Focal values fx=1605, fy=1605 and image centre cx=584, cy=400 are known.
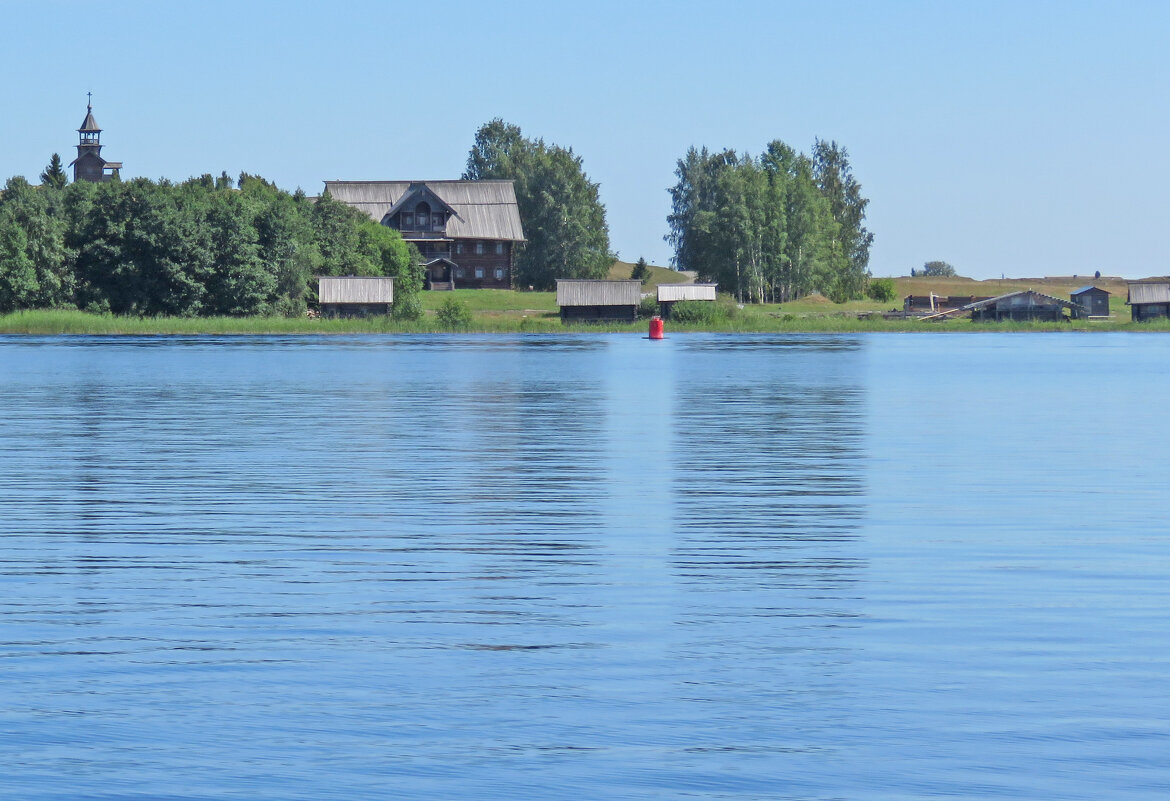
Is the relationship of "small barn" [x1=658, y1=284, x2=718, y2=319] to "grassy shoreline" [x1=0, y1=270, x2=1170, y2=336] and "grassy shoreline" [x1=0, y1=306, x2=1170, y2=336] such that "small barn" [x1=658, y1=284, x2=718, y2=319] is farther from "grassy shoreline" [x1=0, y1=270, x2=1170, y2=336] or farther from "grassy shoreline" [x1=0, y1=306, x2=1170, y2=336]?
"grassy shoreline" [x1=0, y1=306, x2=1170, y2=336]

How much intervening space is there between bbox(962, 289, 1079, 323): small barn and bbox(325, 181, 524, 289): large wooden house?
4094cm

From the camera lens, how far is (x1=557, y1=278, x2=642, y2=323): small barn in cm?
12219

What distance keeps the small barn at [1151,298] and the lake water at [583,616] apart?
113949mm

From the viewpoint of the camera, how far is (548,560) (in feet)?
54.9

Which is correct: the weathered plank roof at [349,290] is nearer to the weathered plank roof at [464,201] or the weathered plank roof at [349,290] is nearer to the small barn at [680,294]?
the small barn at [680,294]

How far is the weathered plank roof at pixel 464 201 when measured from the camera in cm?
14062

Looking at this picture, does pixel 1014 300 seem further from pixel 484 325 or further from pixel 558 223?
pixel 484 325

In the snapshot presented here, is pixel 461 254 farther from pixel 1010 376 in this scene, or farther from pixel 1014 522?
pixel 1014 522

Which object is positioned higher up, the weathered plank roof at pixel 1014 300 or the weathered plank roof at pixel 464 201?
the weathered plank roof at pixel 464 201

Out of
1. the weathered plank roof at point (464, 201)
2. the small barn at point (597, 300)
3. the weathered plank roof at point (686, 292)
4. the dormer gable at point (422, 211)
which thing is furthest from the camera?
the weathered plank roof at point (464, 201)

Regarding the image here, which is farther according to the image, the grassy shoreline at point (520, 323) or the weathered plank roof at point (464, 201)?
the weathered plank roof at point (464, 201)

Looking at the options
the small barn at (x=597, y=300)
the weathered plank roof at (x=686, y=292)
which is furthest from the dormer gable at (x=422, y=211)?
the weathered plank roof at (x=686, y=292)

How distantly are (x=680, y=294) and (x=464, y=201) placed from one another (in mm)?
26034

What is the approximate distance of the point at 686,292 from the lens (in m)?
129
